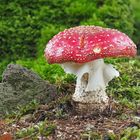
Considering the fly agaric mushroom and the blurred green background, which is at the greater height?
the blurred green background

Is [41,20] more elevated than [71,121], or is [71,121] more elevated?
[41,20]

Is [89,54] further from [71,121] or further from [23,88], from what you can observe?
[23,88]

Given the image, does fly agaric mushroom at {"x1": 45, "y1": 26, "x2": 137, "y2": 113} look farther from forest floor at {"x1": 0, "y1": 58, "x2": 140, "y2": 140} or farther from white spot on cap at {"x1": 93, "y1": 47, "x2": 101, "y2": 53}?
forest floor at {"x1": 0, "y1": 58, "x2": 140, "y2": 140}

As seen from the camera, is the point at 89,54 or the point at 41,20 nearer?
the point at 89,54

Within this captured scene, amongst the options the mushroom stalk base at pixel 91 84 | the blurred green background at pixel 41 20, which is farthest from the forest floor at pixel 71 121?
the blurred green background at pixel 41 20

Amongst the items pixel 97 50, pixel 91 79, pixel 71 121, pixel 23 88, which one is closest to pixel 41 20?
pixel 23 88

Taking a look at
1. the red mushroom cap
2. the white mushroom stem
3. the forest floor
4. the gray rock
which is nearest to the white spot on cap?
the red mushroom cap

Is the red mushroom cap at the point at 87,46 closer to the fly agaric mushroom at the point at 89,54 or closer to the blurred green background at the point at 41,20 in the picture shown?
the fly agaric mushroom at the point at 89,54
